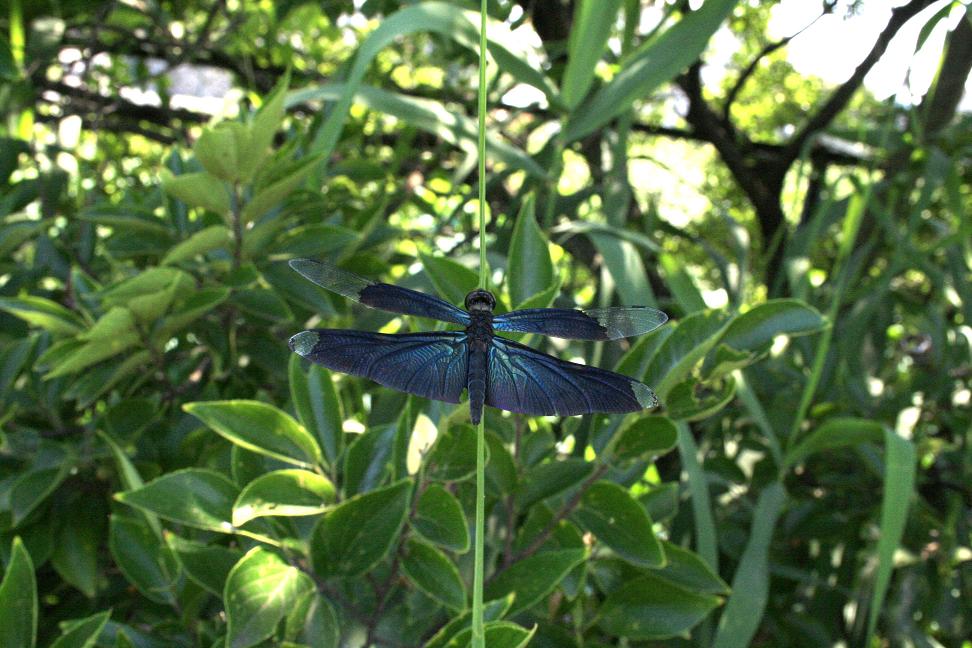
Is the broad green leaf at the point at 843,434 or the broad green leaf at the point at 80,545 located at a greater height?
the broad green leaf at the point at 843,434

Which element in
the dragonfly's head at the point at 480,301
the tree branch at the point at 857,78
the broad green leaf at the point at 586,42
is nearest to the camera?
the dragonfly's head at the point at 480,301

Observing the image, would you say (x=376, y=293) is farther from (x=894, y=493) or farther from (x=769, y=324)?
(x=894, y=493)

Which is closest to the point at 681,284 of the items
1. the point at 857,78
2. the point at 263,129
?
the point at 263,129

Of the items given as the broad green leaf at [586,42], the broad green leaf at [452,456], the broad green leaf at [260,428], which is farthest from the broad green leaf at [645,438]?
the broad green leaf at [586,42]

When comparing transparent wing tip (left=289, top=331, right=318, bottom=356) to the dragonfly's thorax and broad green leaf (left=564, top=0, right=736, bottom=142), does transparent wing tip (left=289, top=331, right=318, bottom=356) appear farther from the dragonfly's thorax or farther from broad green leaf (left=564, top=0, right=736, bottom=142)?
broad green leaf (left=564, top=0, right=736, bottom=142)

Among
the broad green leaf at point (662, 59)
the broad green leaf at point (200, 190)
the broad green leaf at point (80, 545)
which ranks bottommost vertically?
the broad green leaf at point (80, 545)

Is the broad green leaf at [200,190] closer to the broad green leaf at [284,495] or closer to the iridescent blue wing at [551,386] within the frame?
the broad green leaf at [284,495]

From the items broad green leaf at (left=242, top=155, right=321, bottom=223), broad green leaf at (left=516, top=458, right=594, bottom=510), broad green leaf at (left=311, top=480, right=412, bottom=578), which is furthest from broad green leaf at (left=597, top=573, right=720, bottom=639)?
broad green leaf at (left=242, top=155, right=321, bottom=223)
